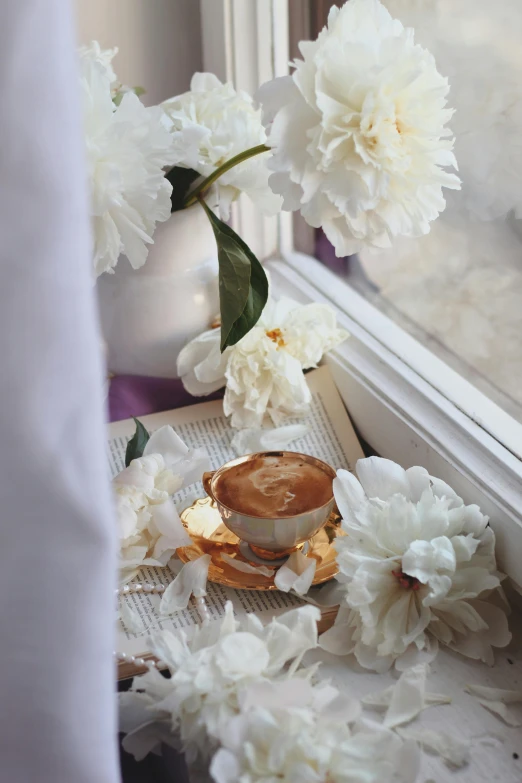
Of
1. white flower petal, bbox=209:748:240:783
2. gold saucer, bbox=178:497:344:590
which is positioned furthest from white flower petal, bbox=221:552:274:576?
white flower petal, bbox=209:748:240:783

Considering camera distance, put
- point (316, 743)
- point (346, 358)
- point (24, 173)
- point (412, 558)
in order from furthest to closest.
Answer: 1. point (346, 358)
2. point (412, 558)
3. point (316, 743)
4. point (24, 173)

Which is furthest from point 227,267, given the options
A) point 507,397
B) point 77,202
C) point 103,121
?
point 77,202

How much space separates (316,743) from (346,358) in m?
0.49

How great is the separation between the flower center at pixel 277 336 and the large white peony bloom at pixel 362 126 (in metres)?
0.20

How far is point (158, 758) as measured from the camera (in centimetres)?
63

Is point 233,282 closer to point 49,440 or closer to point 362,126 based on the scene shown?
point 362,126

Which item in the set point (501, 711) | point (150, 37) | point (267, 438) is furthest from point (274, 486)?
point (150, 37)

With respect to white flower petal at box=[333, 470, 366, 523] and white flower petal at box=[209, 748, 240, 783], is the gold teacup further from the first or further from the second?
white flower petal at box=[209, 748, 240, 783]

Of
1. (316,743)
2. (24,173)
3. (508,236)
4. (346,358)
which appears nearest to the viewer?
(24,173)

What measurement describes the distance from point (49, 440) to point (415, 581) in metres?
0.33

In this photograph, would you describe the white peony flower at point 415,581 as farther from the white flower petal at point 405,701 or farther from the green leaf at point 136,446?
the green leaf at point 136,446

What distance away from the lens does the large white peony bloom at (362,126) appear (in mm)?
594

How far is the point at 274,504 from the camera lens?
0.64 m

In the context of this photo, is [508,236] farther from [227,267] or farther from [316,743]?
[316,743]
